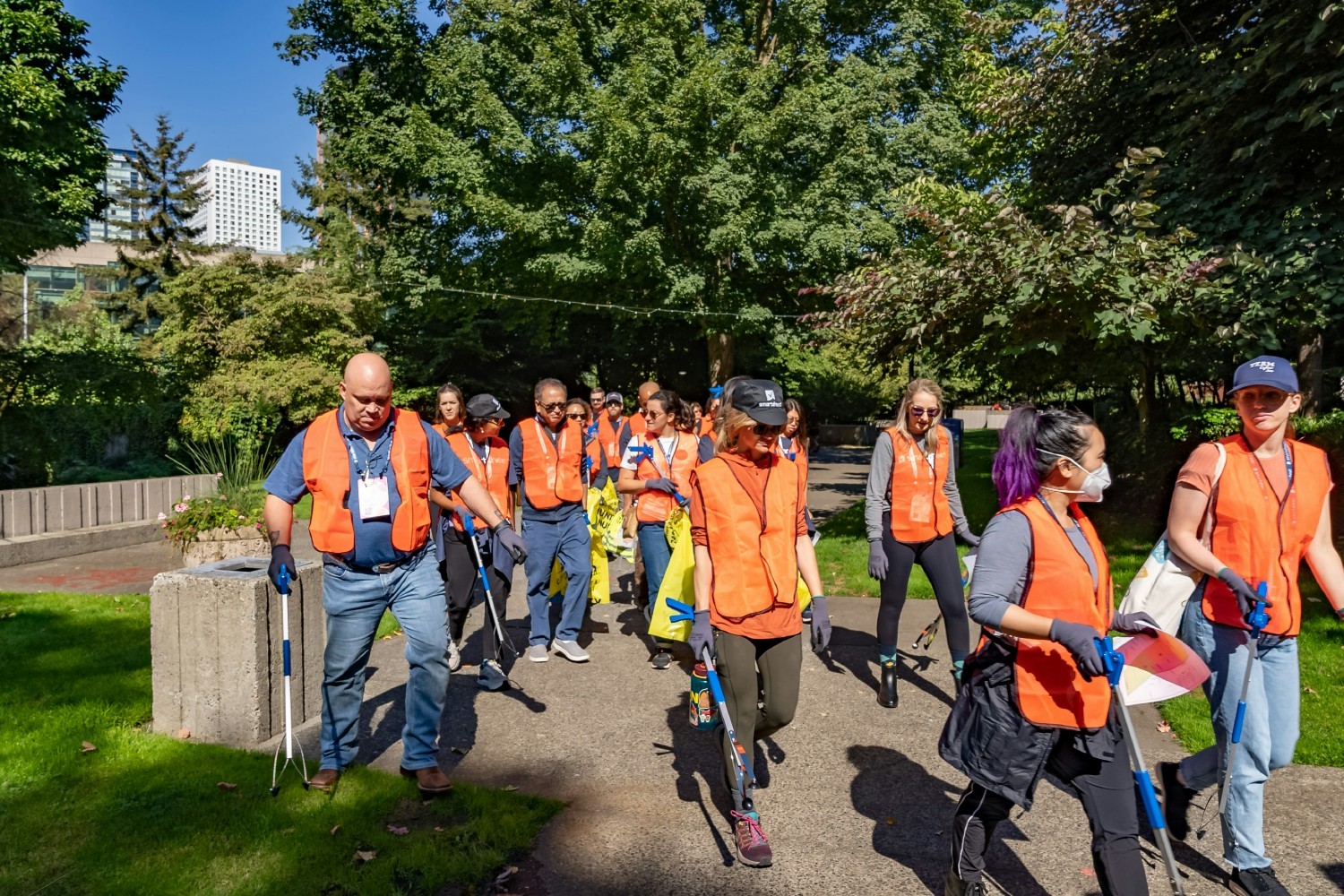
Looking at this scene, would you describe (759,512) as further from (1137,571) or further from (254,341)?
(254,341)

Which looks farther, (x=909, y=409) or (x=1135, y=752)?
(x=909, y=409)

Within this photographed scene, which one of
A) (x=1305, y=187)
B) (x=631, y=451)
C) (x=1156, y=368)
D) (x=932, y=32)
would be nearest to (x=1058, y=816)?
(x=631, y=451)

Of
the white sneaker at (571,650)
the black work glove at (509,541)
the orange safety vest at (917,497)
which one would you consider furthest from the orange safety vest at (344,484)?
the orange safety vest at (917,497)

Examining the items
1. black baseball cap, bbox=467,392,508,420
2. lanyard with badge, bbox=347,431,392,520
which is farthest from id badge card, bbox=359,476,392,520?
black baseball cap, bbox=467,392,508,420

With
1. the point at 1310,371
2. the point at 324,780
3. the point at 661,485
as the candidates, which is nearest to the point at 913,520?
the point at 661,485

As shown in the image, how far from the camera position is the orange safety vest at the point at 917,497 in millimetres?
5738

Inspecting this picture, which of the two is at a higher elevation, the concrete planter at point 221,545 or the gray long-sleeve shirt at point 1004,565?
the gray long-sleeve shirt at point 1004,565

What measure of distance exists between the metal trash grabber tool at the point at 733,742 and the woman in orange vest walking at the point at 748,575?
0.02m

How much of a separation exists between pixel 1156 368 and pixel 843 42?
15589mm

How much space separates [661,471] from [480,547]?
1419 mm

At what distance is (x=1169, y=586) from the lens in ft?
11.8

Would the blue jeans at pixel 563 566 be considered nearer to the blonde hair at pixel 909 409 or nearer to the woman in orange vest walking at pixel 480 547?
the woman in orange vest walking at pixel 480 547

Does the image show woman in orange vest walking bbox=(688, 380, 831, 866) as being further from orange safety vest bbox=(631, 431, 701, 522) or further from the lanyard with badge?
orange safety vest bbox=(631, 431, 701, 522)

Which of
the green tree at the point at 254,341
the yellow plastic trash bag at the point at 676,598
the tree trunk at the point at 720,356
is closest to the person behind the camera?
the yellow plastic trash bag at the point at 676,598
